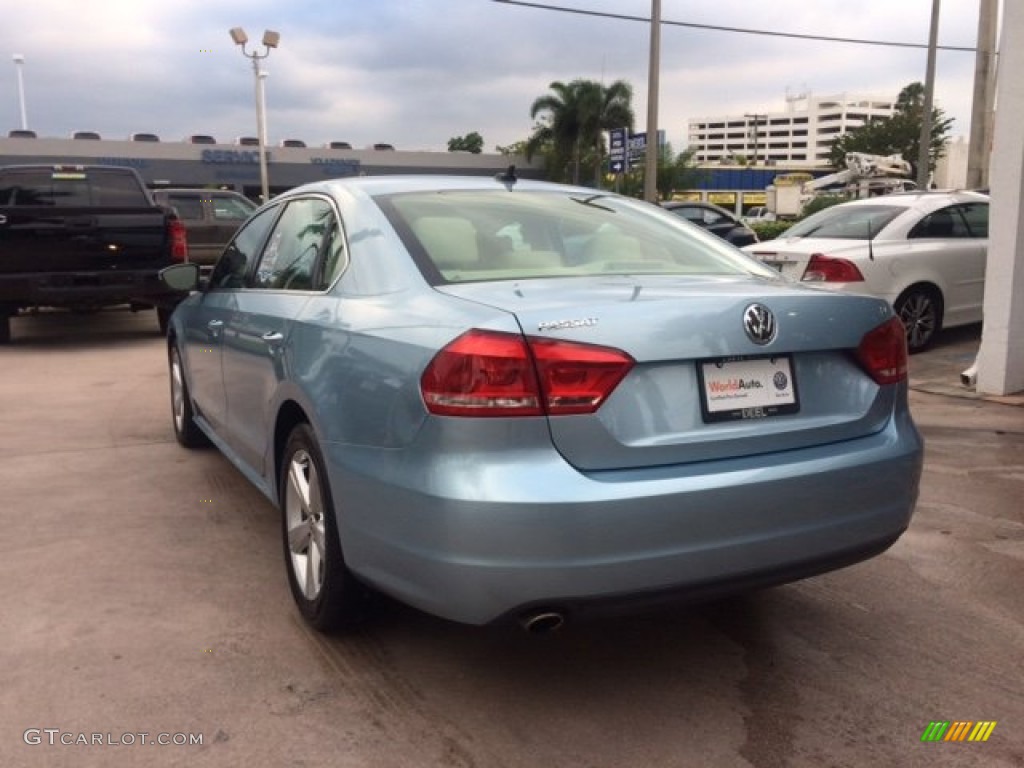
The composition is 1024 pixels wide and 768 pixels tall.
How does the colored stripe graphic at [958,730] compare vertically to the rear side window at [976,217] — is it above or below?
below

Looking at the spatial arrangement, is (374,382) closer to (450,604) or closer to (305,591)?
(450,604)

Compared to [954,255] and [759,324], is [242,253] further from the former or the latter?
[954,255]

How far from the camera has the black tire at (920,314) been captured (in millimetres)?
9227

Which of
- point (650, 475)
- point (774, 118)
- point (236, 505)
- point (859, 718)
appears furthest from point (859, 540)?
point (774, 118)

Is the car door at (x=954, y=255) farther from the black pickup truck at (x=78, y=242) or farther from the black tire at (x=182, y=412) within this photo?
the black pickup truck at (x=78, y=242)

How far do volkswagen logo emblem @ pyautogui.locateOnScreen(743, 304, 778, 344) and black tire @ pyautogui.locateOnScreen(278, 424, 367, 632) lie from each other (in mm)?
1385

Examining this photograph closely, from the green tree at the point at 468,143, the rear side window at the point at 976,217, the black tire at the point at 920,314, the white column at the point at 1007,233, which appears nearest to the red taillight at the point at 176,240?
the black tire at the point at 920,314

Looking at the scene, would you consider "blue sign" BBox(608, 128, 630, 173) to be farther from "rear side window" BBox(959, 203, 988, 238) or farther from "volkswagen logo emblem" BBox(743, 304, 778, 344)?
"volkswagen logo emblem" BBox(743, 304, 778, 344)

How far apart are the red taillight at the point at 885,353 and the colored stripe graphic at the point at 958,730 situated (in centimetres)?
103

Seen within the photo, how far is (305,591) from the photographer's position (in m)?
3.40

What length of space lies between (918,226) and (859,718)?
7645 millimetres

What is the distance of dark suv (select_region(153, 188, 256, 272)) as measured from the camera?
1541cm

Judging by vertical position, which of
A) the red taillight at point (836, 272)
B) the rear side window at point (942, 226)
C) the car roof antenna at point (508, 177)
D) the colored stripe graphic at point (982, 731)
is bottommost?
the colored stripe graphic at point (982, 731)

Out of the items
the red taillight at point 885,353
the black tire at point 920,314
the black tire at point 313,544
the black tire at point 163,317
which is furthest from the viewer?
the black tire at point 163,317
